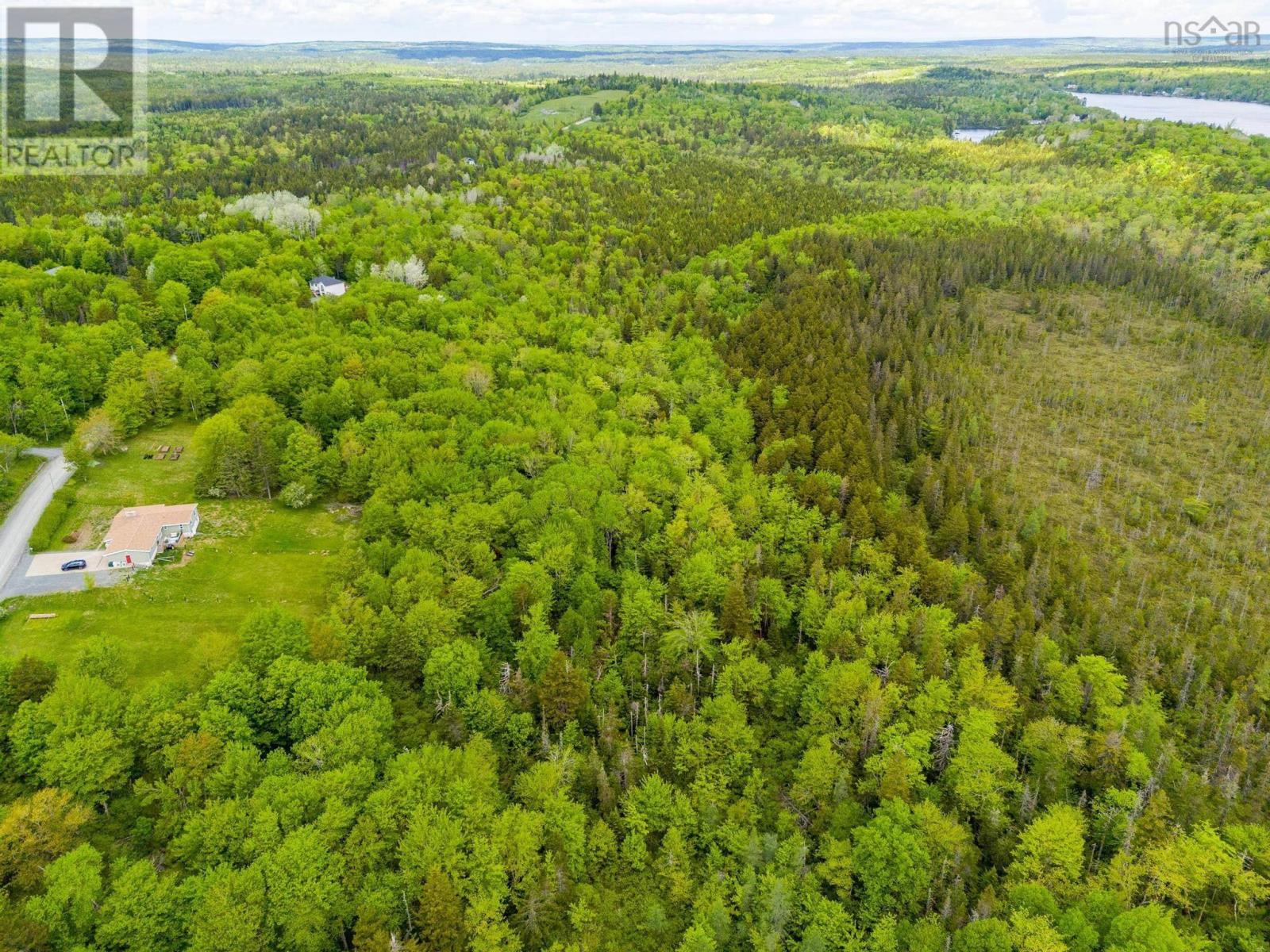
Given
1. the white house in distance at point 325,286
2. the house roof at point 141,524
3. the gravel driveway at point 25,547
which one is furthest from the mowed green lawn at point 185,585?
the white house in distance at point 325,286

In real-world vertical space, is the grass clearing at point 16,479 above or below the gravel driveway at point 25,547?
above

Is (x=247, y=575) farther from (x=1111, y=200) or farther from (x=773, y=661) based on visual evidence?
(x=1111, y=200)

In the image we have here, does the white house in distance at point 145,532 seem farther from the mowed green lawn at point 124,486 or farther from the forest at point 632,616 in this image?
the mowed green lawn at point 124,486

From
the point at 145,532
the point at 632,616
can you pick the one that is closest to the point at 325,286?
the point at 145,532

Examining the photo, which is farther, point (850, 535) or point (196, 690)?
point (850, 535)

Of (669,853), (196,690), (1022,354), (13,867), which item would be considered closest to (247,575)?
(196,690)

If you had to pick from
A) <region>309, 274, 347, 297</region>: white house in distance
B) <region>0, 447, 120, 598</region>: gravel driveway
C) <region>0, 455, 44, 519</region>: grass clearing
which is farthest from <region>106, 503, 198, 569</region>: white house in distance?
<region>309, 274, 347, 297</region>: white house in distance
